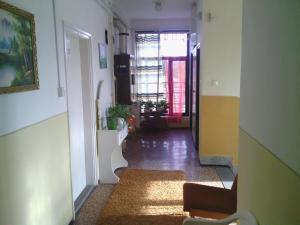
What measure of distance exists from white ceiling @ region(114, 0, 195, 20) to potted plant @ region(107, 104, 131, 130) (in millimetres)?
2097

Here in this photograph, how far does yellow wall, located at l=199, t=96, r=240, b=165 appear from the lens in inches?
174

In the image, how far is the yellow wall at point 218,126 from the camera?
442cm

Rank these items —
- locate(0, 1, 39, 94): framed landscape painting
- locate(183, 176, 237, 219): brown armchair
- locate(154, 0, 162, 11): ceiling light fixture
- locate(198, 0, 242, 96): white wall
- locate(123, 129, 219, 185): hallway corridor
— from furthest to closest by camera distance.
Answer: locate(154, 0, 162, 11): ceiling light fixture, locate(123, 129, 219, 185): hallway corridor, locate(198, 0, 242, 96): white wall, locate(183, 176, 237, 219): brown armchair, locate(0, 1, 39, 94): framed landscape painting

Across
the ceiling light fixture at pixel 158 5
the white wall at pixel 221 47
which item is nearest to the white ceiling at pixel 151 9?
the ceiling light fixture at pixel 158 5

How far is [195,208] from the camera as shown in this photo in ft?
7.87

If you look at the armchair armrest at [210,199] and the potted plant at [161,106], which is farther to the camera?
the potted plant at [161,106]

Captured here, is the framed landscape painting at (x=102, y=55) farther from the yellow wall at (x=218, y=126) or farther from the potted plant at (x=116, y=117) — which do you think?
the yellow wall at (x=218, y=126)

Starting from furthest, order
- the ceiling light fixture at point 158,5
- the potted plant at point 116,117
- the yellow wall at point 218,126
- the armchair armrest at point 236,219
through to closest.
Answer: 1. the ceiling light fixture at point 158,5
2. the yellow wall at point 218,126
3. the potted plant at point 116,117
4. the armchair armrest at point 236,219

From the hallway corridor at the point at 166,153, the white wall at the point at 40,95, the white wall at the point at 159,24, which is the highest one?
the white wall at the point at 159,24

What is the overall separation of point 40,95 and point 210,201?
5.33 feet

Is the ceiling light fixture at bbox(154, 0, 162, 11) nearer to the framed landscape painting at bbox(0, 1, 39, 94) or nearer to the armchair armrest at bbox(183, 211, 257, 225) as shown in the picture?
the framed landscape painting at bbox(0, 1, 39, 94)

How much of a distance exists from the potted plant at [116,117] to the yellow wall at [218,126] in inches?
48.6

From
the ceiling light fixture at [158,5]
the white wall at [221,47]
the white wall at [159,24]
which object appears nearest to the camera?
the white wall at [221,47]

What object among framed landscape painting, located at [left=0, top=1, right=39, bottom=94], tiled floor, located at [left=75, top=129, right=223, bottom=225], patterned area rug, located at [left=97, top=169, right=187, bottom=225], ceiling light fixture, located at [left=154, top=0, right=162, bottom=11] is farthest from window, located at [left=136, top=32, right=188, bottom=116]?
framed landscape painting, located at [left=0, top=1, right=39, bottom=94]
